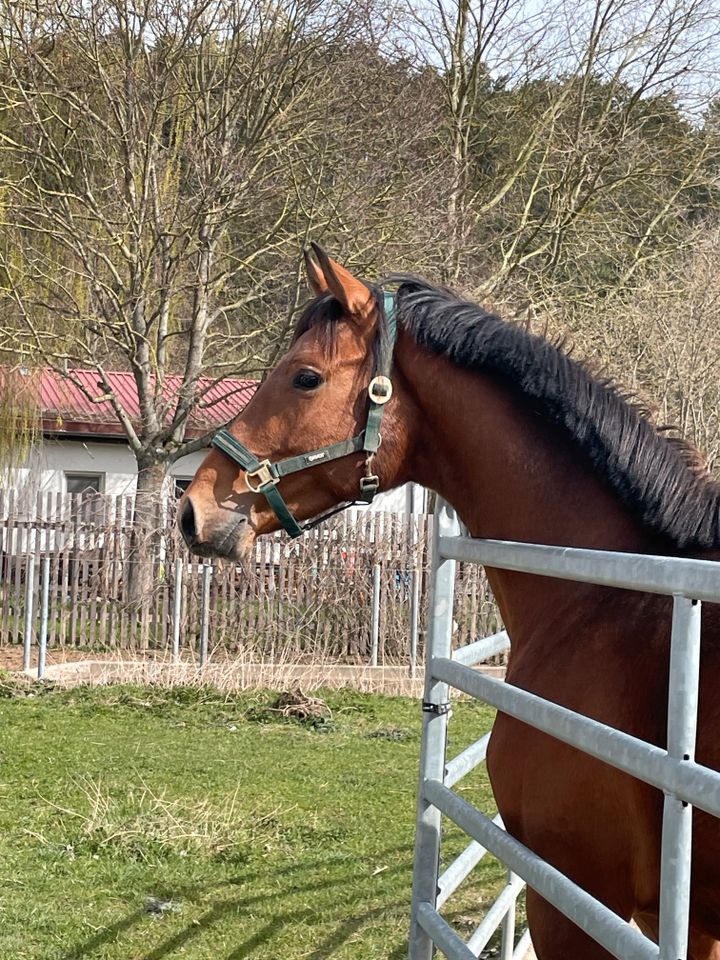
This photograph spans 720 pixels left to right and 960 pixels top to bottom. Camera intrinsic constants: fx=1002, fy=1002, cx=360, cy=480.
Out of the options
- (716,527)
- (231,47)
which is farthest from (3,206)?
(716,527)

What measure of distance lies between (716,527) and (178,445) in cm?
1279

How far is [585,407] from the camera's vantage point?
251 centimetres

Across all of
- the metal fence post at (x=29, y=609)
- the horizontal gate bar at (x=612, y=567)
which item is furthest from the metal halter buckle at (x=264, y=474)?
the metal fence post at (x=29, y=609)

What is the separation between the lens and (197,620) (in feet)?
40.4

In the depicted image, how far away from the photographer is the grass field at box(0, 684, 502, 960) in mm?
4395

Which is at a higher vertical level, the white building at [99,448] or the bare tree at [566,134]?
the bare tree at [566,134]

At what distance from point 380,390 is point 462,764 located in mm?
1155

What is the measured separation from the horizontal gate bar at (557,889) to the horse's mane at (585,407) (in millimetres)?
790

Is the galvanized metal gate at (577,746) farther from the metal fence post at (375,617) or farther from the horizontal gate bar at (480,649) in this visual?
the metal fence post at (375,617)

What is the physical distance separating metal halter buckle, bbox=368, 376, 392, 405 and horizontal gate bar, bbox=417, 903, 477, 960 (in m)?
1.29

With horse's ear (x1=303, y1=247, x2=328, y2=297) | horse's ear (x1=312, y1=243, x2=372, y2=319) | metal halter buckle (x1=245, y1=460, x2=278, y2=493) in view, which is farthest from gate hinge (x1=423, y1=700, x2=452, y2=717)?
horse's ear (x1=303, y1=247, x2=328, y2=297)

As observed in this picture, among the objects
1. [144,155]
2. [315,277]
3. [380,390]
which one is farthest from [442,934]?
[144,155]

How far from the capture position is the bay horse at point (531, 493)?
209 cm

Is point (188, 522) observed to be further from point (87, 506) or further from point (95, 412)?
point (95, 412)
